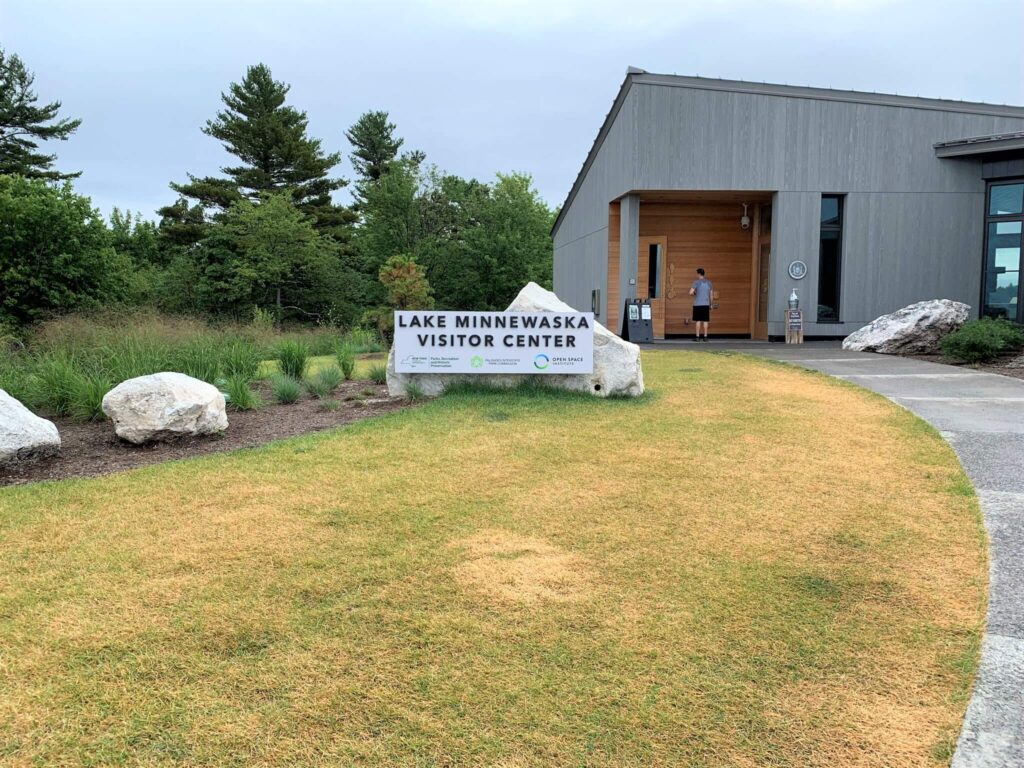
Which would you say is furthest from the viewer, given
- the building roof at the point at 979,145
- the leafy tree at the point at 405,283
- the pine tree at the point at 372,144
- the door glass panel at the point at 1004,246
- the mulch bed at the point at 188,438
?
the pine tree at the point at 372,144

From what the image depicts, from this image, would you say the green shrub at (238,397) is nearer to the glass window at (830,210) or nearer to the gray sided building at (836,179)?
the gray sided building at (836,179)

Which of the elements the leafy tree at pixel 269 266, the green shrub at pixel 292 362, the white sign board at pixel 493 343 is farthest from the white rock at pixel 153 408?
the leafy tree at pixel 269 266

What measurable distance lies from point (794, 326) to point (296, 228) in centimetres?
1926

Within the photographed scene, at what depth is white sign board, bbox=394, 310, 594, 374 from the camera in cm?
805

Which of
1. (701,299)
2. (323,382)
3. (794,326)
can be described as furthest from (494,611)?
(794,326)

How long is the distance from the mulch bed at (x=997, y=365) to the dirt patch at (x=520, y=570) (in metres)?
8.85

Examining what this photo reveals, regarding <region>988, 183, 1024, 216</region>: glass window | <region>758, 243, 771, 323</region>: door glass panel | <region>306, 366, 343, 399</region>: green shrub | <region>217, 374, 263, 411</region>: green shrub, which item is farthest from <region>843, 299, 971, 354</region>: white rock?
<region>217, 374, 263, 411</region>: green shrub

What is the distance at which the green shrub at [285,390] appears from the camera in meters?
8.04

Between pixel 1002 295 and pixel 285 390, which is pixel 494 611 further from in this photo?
pixel 1002 295

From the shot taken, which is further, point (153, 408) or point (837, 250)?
point (837, 250)

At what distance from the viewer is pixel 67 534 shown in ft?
12.7

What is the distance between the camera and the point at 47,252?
17.6 meters

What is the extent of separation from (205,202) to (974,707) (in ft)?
129

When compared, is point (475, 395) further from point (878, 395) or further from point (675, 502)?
point (878, 395)
